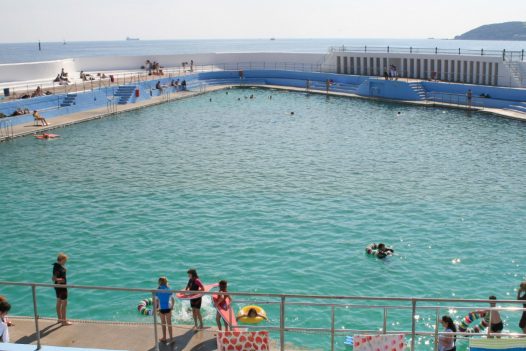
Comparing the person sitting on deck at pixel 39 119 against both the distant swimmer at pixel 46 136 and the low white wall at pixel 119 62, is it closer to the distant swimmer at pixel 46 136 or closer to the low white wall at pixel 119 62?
the distant swimmer at pixel 46 136

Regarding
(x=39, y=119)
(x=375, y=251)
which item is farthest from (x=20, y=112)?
(x=375, y=251)

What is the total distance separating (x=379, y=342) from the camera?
8672 mm

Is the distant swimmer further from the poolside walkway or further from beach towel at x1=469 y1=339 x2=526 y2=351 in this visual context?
beach towel at x1=469 y1=339 x2=526 y2=351

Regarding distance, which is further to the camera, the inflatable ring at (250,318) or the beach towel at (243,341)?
the inflatable ring at (250,318)

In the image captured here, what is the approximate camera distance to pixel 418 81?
166 feet

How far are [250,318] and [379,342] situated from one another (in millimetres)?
4810

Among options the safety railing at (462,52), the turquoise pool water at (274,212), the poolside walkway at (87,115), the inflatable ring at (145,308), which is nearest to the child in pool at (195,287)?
the turquoise pool water at (274,212)

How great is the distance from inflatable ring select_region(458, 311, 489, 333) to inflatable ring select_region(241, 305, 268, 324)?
4231mm

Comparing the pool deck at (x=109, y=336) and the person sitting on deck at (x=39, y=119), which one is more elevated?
the person sitting on deck at (x=39, y=119)

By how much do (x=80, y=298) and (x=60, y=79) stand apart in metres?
38.4

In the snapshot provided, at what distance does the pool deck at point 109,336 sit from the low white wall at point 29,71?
42085 millimetres

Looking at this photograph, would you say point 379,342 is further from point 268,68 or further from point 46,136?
point 268,68

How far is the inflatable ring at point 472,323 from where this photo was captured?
12500 millimetres

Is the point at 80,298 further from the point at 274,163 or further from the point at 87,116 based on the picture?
the point at 87,116
